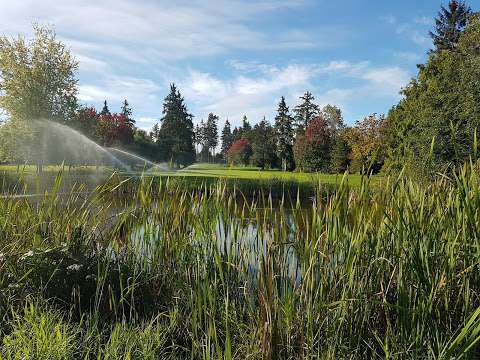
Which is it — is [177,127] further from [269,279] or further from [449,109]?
[269,279]

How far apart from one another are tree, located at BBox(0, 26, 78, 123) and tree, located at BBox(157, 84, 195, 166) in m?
31.3

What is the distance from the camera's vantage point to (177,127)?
197 feet

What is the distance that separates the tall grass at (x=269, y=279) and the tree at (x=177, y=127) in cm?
5249

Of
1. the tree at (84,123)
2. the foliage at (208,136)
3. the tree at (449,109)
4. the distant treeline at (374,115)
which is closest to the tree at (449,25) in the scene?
the distant treeline at (374,115)

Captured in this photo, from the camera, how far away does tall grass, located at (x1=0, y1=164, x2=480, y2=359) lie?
8.06 ft

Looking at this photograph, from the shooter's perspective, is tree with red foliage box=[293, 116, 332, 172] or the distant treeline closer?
the distant treeline

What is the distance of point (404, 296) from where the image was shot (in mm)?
2412

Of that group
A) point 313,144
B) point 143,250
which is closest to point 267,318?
point 143,250

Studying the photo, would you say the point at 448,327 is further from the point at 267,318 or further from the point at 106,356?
the point at 106,356

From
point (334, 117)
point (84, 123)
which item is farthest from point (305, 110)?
point (84, 123)

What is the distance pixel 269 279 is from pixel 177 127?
59.0 meters

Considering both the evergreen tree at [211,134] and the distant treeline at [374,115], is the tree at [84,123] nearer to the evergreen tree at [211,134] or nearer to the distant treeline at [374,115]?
the distant treeline at [374,115]

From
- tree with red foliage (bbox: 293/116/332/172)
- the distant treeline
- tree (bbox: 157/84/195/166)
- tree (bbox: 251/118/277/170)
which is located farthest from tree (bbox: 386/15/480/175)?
tree (bbox: 157/84/195/166)

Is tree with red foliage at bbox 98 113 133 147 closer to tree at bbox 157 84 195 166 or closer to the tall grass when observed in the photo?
tree at bbox 157 84 195 166
